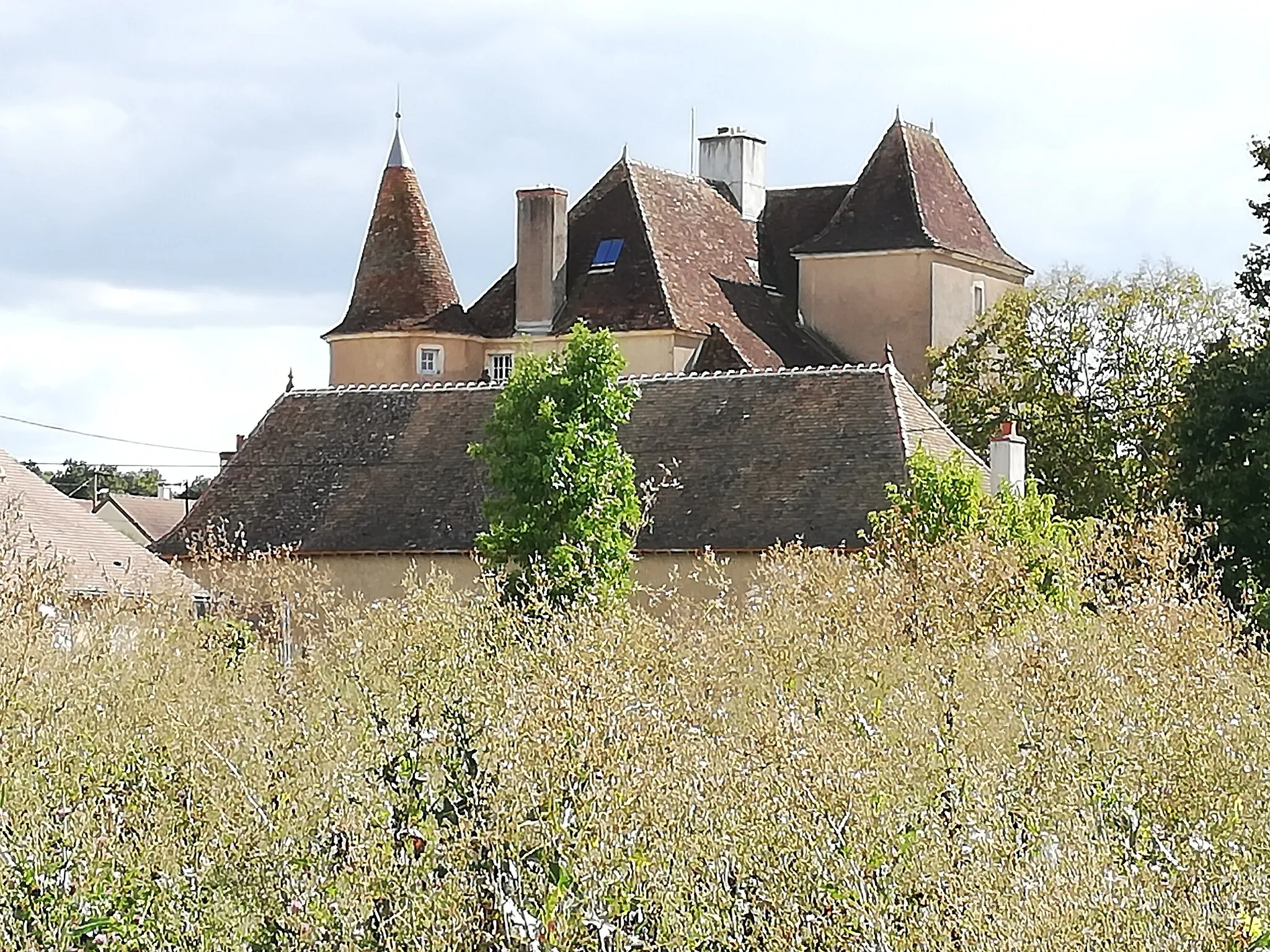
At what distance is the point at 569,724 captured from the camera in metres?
6.18

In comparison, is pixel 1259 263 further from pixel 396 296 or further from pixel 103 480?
pixel 103 480

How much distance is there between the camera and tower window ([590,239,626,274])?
142ft

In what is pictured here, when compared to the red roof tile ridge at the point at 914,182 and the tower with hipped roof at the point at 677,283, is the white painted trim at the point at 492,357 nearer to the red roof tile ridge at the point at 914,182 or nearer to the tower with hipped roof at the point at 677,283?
the tower with hipped roof at the point at 677,283

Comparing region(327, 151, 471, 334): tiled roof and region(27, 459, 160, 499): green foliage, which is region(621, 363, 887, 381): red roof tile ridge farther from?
→ region(27, 459, 160, 499): green foliage

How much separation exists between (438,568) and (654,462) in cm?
482

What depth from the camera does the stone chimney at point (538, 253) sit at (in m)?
42.8

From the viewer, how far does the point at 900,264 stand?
4475cm

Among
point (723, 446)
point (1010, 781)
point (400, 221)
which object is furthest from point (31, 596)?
point (400, 221)

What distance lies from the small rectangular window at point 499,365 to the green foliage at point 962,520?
63.7 ft

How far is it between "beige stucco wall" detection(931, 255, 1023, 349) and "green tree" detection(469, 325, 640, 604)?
19759 millimetres

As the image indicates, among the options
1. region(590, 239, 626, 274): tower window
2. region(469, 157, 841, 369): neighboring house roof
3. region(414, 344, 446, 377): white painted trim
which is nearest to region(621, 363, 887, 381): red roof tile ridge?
region(469, 157, 841, 369): neighboring house roof

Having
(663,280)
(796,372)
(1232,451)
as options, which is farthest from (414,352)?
(1232,451)

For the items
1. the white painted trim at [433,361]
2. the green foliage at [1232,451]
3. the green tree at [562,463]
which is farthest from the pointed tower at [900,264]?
the green tree at [562,463]

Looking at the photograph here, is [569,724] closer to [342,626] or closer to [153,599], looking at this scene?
[342,626]
